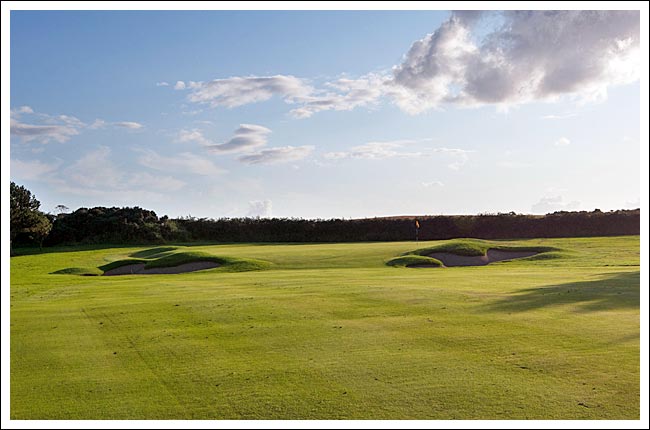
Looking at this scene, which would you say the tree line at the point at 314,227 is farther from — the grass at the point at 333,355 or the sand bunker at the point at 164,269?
the grass at the point at 333,355

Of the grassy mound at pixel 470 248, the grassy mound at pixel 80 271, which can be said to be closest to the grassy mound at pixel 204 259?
the grassy mound at pixel 80 271

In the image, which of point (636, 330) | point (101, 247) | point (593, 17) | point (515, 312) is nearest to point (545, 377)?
point (636, 330)

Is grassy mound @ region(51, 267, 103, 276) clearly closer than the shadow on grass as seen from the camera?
No

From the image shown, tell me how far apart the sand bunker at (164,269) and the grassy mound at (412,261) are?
9.14 meters

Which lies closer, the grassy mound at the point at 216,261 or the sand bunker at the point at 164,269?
the grassy mound at the point at 216,261

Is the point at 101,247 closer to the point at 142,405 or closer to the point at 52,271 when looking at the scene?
the point at 52,271

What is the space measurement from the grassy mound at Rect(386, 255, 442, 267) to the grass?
50.8 feet

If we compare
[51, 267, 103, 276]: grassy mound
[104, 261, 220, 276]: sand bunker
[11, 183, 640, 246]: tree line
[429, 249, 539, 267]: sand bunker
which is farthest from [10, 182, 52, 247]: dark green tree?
[429, 249, 539, 267]: sand bunker

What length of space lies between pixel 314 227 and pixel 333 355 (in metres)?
48.6

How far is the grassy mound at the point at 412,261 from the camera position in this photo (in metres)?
31.9

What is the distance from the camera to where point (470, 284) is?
1788 cm

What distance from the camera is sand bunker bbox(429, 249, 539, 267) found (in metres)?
33.9

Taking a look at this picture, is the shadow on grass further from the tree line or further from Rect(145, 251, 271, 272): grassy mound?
the tree line

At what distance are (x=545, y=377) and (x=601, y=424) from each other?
53.2 inches
